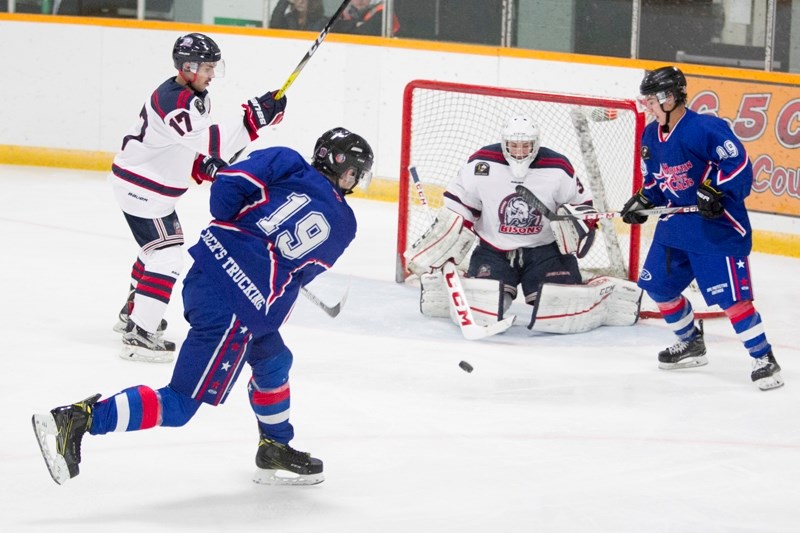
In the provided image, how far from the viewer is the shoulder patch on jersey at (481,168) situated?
198 inches

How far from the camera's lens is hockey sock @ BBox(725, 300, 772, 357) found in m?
4.05

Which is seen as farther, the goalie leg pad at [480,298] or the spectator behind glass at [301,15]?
the spectator behind glass at [301,15]

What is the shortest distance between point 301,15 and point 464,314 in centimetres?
385

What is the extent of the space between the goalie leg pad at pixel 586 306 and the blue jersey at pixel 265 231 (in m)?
2.06

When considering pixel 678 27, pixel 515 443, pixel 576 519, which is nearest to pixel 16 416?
pixel 515 443

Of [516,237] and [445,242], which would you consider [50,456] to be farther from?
[516,237]

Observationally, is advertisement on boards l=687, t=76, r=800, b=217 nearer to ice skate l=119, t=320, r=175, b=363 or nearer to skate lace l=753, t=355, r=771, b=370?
skate lace l=753, t=355, r=771, b=370

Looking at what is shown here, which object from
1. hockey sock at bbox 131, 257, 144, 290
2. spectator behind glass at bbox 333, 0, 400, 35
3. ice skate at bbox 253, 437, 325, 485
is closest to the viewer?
ice skate at bbox 253, 437, 325, 485

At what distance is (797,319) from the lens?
206 inches

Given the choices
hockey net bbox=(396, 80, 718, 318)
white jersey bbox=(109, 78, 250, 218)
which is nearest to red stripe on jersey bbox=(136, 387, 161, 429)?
white jersey bbox=(109, 78, 250, 218)

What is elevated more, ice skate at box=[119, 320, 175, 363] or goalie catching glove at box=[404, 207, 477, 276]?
goalie catching glove at box=[404, 207, 477, 276]

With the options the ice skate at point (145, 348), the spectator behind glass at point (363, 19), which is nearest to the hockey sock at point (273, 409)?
the ice skate at point (145, 348)

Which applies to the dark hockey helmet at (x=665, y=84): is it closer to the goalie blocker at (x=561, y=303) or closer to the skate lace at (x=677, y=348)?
the skate lace at (x=677, y=348)

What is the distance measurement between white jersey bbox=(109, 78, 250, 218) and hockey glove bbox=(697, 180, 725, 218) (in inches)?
61.2
